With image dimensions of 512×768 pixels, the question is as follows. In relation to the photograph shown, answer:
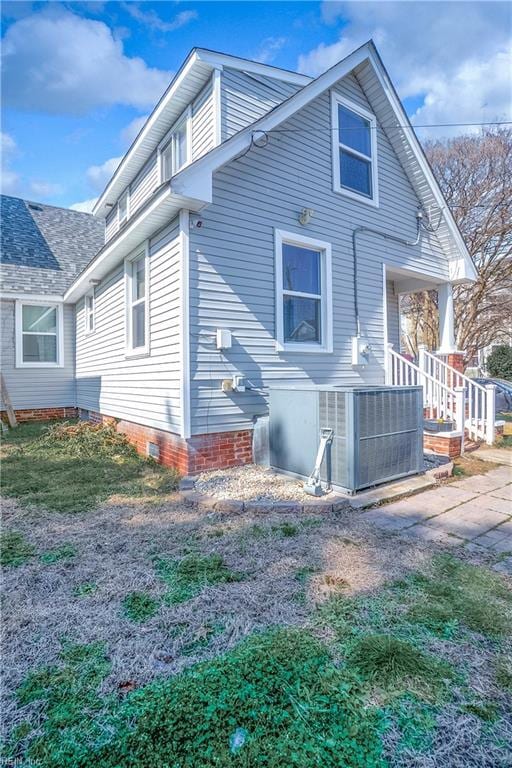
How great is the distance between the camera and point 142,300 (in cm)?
639

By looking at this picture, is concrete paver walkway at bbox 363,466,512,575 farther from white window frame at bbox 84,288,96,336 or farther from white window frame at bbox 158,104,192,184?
white window frame at bbox 84,288,96,336

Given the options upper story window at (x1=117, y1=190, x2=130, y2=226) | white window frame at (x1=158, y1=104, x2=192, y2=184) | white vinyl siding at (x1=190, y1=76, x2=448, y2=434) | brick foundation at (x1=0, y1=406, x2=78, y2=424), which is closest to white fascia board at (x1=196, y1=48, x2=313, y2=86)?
white vinyl siding at (x1=190, y1=76, x2=448, y2=434)

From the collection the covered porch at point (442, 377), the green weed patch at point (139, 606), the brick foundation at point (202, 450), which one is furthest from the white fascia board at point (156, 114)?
the green weed patch at point (139, 606)

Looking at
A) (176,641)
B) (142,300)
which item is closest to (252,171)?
(142,300)

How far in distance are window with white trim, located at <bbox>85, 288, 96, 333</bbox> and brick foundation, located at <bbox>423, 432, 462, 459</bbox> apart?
293 inches

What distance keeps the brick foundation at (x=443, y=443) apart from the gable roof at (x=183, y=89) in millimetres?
6346

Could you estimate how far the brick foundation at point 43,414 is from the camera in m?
10.0

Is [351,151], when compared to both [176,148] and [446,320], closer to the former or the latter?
[176,148]

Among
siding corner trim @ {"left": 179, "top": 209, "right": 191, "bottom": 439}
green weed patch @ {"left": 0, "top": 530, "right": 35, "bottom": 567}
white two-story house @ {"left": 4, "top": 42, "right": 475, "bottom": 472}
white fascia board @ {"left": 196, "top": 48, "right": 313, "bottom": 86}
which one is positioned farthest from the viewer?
white fascia board @ {"left": 196, "top": 48, "right": 313, "bottom": 86}

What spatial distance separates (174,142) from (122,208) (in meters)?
3.36

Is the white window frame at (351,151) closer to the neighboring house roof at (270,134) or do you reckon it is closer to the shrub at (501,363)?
the neighboring house roof at (270,134)

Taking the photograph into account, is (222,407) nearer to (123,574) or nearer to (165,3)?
(123,574)

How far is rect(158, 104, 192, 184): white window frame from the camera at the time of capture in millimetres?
6613

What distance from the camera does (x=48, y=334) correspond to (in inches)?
418
